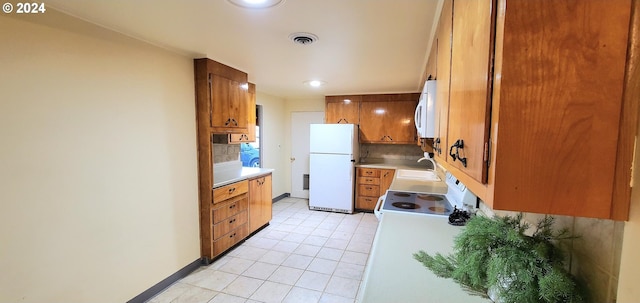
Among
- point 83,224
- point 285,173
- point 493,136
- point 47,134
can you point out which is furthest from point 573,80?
point 285,173

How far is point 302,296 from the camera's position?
2.27 metres

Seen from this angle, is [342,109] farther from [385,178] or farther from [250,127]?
[250,127]

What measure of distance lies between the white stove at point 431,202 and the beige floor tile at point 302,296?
0.92 meters

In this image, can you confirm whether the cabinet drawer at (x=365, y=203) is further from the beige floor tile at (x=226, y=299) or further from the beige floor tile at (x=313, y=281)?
the beige floor tile at (x=226, y=299)

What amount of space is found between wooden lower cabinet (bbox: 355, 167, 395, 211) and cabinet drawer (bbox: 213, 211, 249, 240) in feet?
7.02

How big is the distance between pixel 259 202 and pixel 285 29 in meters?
2.48

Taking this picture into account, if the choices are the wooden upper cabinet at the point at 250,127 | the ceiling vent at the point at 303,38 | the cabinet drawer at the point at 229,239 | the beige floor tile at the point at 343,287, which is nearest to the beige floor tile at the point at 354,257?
the beige floor tile at the point at 343,287

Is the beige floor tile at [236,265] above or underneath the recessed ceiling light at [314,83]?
underneath

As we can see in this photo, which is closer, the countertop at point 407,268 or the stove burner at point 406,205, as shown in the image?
the countertop at point 407,268

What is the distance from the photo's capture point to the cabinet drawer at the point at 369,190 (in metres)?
4.60

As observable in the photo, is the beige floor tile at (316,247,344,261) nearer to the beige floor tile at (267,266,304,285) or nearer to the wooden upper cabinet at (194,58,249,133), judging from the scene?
the beige floor tile at (267,266,304,285)

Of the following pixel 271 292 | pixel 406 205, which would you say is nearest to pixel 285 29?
pixel 406 205

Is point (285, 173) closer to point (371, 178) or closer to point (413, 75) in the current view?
point (371, 178)

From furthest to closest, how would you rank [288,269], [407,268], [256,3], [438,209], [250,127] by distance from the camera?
1. [250,127]
2. [288,269]
3. [438,209]
4. [256,3]
5. [407,268]
